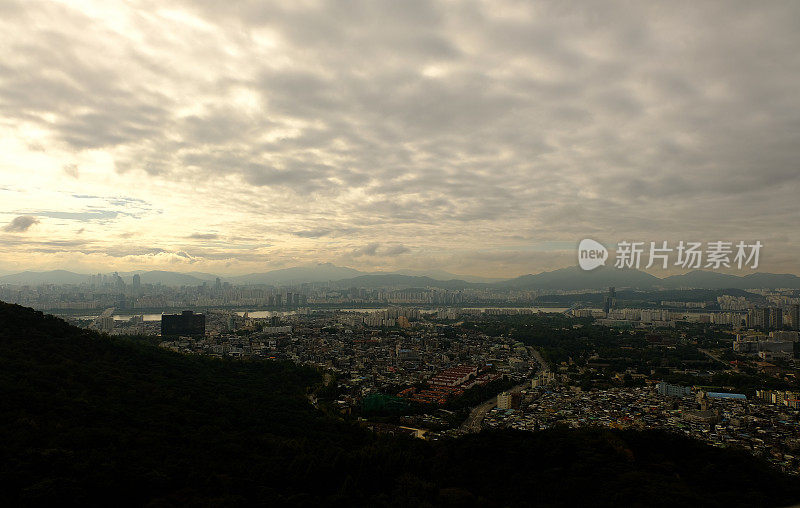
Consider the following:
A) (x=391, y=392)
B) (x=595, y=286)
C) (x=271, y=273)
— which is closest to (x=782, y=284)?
(x=595, y=286)

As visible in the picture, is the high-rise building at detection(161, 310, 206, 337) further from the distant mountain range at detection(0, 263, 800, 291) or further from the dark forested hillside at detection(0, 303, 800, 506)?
the distant mountain range at detection(0, 263, 800, 291)

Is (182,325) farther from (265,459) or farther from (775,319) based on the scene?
(775,319)

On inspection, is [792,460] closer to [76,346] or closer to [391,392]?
[391,392]

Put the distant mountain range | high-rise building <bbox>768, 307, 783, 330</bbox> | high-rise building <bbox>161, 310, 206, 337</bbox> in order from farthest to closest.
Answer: the distant mountain range, high-rise building <bbox>768, 307, 783, 330</bbox>, high-rise building <bbox>161, 310, 206, 337</bbox>

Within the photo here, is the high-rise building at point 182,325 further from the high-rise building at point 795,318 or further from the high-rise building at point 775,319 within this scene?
the high-rise building at point 795,318

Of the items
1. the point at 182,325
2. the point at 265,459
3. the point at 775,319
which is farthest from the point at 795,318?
the point at 182,325

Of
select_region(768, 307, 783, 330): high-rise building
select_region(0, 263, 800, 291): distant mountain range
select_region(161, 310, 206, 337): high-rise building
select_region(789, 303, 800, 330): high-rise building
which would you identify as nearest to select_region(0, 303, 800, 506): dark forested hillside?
select_region(161, 310, 206, 337): high-rise building

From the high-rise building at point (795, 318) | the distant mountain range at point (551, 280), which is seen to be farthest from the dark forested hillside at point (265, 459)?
the distant mountain range at point (551, 280)

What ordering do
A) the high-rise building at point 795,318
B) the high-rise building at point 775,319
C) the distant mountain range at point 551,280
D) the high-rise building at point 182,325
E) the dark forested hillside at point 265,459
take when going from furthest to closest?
the distant mountain range at point 551,280
the high-rise building at point 775,319
the high-rise building at point 795,318
the high-rise building at point 182,325
the dark forested hillside at point 265,459
